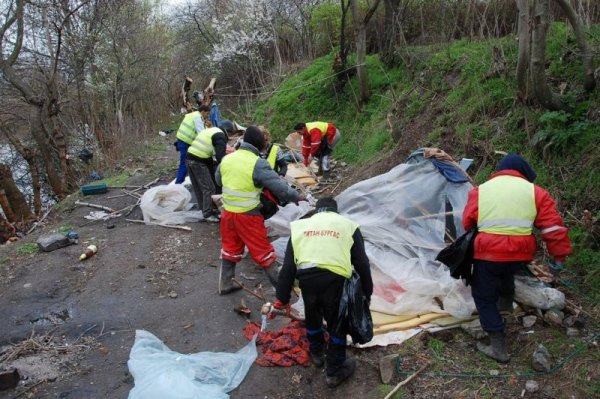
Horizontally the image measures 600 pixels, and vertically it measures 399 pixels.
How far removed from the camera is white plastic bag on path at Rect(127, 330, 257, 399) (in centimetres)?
309

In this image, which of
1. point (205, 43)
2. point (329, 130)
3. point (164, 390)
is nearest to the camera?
point (164, 390)

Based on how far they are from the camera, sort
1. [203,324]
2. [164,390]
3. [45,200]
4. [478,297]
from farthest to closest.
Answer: [45,200] → [203,324] → [478,297] → [164,390]

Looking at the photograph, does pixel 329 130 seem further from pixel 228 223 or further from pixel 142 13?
pixel 142 13

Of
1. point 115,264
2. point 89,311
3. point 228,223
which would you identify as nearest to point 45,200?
point 115,264

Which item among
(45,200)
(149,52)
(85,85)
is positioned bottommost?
(45,200)

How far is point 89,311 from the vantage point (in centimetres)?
473

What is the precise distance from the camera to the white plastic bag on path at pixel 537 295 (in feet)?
12.0

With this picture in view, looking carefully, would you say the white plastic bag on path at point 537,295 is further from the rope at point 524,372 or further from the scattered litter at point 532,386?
the scattered litter at point 532,386

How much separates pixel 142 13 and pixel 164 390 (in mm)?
17297

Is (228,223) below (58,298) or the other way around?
the other way around

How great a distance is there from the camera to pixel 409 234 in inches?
188

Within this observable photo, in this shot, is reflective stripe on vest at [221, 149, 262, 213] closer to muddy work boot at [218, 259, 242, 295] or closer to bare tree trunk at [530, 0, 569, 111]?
muddy work boot at [218, 259, 242, 295]

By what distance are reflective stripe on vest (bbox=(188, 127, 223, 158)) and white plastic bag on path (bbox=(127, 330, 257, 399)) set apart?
130 inches

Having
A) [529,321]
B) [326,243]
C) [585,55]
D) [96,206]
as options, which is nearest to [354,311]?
[326,243]
